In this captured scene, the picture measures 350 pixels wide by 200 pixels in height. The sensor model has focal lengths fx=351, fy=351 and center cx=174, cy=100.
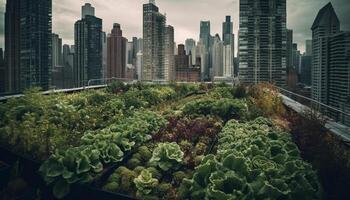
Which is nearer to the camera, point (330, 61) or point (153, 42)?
point (330, 61)

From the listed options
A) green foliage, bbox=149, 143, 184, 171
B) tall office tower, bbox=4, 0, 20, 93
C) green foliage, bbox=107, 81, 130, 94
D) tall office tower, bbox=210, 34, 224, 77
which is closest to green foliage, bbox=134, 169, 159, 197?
green foliage, bbox=149, 143, 184, 171

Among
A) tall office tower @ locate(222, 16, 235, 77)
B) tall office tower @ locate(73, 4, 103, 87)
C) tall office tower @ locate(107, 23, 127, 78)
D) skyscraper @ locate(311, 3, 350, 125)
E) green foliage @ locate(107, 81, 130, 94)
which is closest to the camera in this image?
skyscraper @ locate(311, 3, 350, 125)

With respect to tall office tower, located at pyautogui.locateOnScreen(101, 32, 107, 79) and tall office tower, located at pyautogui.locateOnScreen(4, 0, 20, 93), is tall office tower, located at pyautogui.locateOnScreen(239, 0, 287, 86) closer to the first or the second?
tall office tower, located at pyautogui.locateOnScreen(4, 0, 20, 93)

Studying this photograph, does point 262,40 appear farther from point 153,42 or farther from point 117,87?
point 153,42

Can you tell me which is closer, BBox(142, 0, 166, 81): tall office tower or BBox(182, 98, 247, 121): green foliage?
BBox(182, 98, 247, 121): green foliage

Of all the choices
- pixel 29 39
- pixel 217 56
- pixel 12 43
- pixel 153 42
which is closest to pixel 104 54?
pixel 153 42

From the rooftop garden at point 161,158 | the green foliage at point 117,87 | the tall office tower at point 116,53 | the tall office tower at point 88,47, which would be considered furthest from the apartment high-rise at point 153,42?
the rooftop garden at point 161,158
